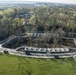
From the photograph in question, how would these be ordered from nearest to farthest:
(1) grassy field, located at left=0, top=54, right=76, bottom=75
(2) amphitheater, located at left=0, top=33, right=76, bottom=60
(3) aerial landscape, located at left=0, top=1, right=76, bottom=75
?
1. (1) grassy field, located at left=0, top=54, right=76, bottom=75
2. (3) aerial landscape, located at left=0, top=1, right=76, bottom=75
3. (2) amphitheater, located at left=0, top=33, right=76, bottom=60

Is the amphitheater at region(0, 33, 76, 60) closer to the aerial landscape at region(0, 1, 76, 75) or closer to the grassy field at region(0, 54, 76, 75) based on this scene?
the aerial landscape at region(0, 1, 76, 75)

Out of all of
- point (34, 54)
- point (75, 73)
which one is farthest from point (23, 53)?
point (75, 73)

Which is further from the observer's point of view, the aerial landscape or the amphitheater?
the amphitheater

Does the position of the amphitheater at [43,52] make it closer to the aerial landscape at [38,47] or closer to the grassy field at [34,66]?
the aerial landscape at [38,47]

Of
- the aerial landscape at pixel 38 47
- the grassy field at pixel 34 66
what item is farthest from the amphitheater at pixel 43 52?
the grassy field at pixel 34 66

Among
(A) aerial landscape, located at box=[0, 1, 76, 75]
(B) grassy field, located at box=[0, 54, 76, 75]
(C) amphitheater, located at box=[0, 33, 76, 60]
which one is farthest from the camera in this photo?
(C) amphitheater, located at box=[0, 33, 76, 60]

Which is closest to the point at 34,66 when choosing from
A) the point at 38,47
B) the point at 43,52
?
the point at 43,52

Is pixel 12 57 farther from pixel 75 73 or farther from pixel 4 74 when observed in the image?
pixel 75 73

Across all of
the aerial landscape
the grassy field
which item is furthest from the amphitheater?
the grassy field
